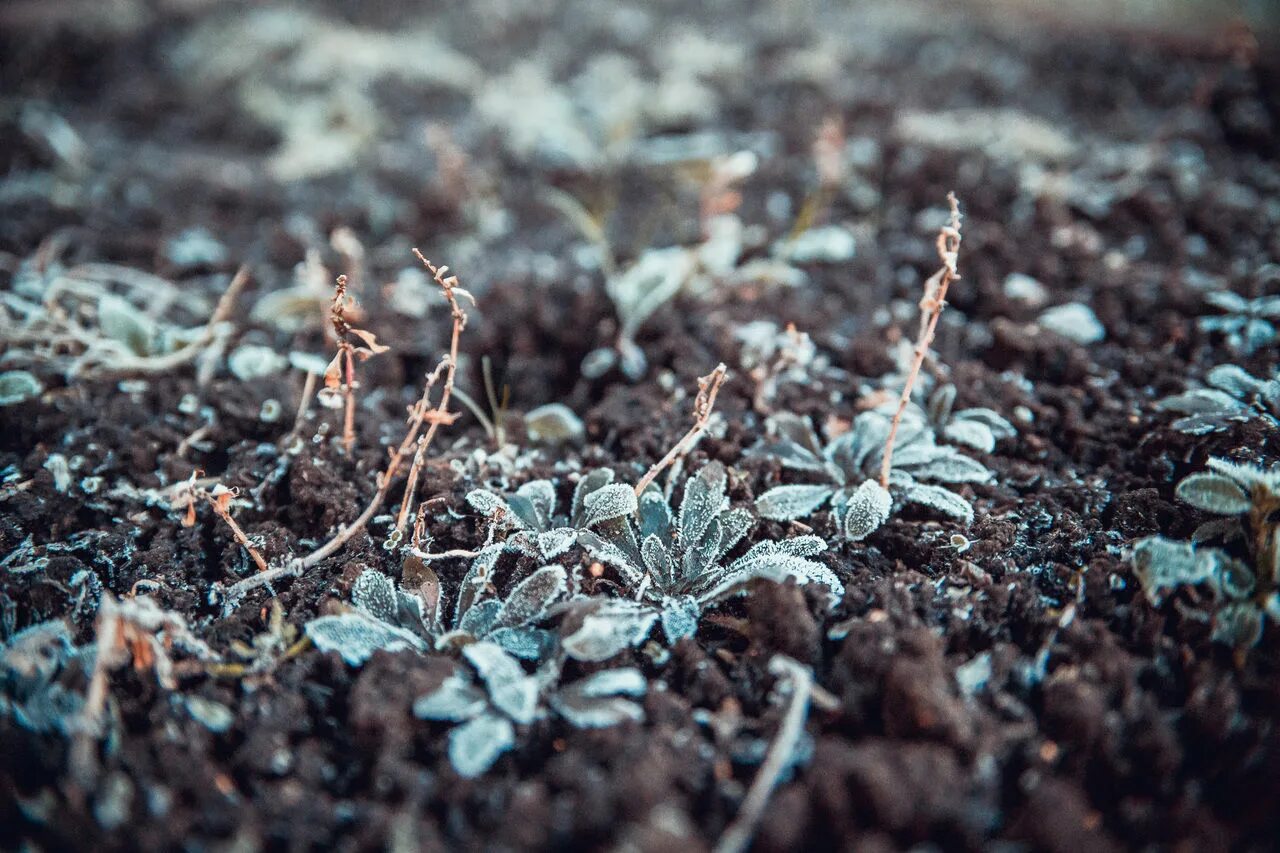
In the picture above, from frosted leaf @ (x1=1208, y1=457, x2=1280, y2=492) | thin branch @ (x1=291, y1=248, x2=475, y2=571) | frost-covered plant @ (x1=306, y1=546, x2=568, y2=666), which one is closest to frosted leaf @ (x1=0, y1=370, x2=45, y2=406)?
thin branch @ (x1=291, y1=248, x2=475, y2=571)

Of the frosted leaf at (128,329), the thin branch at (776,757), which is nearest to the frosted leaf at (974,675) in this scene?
the thin branch at (776,757)

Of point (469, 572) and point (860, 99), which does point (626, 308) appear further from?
point (860, 99)

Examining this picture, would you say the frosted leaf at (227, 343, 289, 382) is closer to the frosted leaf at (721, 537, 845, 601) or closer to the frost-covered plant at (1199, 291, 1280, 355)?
the frosted leaf at (721, 537, 845, 601)

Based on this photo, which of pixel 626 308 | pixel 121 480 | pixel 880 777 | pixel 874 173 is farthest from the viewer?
pixel 874 173

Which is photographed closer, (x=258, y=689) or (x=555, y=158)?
(x=258, y=689)

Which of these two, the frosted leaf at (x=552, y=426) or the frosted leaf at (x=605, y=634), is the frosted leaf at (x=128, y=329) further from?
the frosted leaf at (x=605, y=634)

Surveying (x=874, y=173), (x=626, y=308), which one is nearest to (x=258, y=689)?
(x=626, y=308)

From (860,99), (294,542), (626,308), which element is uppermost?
(860,99)
